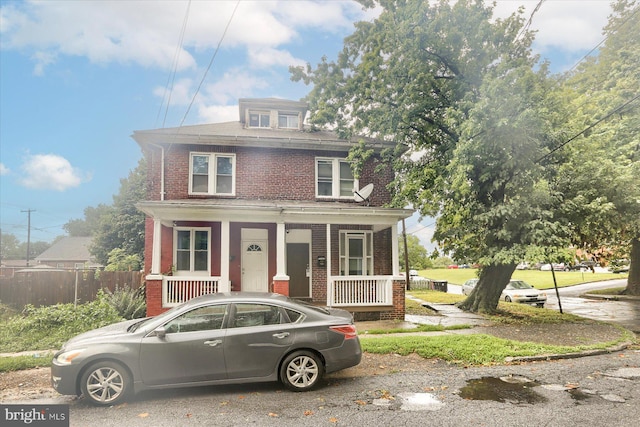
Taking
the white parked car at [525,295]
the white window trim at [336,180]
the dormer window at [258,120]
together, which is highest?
the dormer window at [258,120]

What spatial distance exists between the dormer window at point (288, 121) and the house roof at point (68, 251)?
42.8 m

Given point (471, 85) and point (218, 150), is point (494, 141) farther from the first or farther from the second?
point (218, 150)

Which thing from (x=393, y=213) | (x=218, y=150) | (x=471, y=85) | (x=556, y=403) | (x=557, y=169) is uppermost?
(x=471, y=85)

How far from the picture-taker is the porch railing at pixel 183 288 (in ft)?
39.5

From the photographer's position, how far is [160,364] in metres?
5.58

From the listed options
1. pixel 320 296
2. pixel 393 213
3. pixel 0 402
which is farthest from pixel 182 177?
pixel 0 402

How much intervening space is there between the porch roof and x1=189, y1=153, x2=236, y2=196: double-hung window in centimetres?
241

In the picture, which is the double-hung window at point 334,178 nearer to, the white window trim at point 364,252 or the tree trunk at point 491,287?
the white window trim at point 364,252

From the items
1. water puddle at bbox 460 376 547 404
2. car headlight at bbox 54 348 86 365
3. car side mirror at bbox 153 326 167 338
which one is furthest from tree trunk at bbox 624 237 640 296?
car headlight at bbox 54 348 86 365

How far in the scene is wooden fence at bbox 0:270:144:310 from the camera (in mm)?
13312

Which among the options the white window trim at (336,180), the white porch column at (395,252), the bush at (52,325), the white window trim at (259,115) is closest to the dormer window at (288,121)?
the white window trim at (259,115)

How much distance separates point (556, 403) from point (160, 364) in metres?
5.40

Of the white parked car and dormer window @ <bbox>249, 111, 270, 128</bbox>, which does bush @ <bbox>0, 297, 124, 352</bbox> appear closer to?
dormer window @ <bbox>249, 111, 270, 128</bbox>

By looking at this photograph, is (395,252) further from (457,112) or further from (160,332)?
(160,332)
